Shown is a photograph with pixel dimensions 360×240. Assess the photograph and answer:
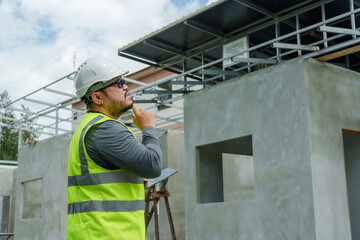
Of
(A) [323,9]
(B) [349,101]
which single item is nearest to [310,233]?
(B) [349,101]

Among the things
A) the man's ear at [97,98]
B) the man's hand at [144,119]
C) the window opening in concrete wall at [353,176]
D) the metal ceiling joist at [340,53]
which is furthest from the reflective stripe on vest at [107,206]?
the window opening in concrete wall at [353,176]

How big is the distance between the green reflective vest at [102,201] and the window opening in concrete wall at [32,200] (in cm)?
1518

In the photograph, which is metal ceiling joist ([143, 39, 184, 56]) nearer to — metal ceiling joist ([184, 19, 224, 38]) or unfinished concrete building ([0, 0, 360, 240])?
unfinished concrete building ([0, 0, 360, 240])

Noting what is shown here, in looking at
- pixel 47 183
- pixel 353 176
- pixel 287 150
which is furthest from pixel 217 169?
pixel 47 183

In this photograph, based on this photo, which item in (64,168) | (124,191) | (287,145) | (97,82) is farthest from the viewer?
(64,168)

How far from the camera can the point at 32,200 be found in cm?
1750

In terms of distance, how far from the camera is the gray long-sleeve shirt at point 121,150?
2.40m

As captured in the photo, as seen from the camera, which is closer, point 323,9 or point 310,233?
point 310,233

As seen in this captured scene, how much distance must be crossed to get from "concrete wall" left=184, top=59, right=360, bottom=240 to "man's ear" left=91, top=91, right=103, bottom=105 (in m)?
5.43

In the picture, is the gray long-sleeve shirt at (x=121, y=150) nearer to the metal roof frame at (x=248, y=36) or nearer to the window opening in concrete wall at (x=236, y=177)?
the metal roof frame at (x=248, y=36)

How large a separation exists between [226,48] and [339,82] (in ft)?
8.28

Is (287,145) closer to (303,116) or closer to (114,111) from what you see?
(303,116)

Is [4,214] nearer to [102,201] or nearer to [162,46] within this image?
[162,46]

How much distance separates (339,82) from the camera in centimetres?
838
